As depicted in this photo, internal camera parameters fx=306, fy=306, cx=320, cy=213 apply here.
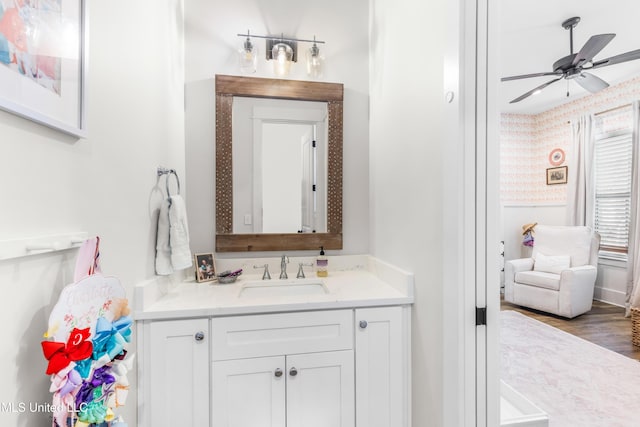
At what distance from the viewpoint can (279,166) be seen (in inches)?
79.6

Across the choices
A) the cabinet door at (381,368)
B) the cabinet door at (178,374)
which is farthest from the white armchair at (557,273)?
the cabinet door at (178,374)

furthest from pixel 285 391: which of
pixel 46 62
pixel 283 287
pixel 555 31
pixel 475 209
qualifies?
pixel 555 31

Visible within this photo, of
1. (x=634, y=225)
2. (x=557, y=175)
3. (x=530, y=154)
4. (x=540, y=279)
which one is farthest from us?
(x=530, y=154)

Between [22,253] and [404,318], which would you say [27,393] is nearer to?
[22,253]

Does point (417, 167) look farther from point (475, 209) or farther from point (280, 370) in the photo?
point (280, 370)

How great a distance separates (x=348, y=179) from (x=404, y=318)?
0.99 meters

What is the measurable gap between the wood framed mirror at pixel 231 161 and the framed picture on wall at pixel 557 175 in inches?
169

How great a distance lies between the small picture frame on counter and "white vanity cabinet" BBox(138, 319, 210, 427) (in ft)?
1.67

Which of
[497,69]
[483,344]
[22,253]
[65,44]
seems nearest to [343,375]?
[483,344]

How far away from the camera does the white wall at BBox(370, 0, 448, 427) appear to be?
122cm

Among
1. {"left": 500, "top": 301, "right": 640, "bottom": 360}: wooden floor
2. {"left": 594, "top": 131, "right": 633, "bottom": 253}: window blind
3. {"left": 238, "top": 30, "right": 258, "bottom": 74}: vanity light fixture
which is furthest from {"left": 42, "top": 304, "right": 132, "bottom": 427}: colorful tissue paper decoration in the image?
{"left": 594, "top": 131, "right": 633, "bottom": 253}: window blind

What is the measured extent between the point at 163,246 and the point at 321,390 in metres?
1.01

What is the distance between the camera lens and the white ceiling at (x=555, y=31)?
2.40 meters

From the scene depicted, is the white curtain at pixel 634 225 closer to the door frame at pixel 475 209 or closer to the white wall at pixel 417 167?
the white wall at pixel 417 167
